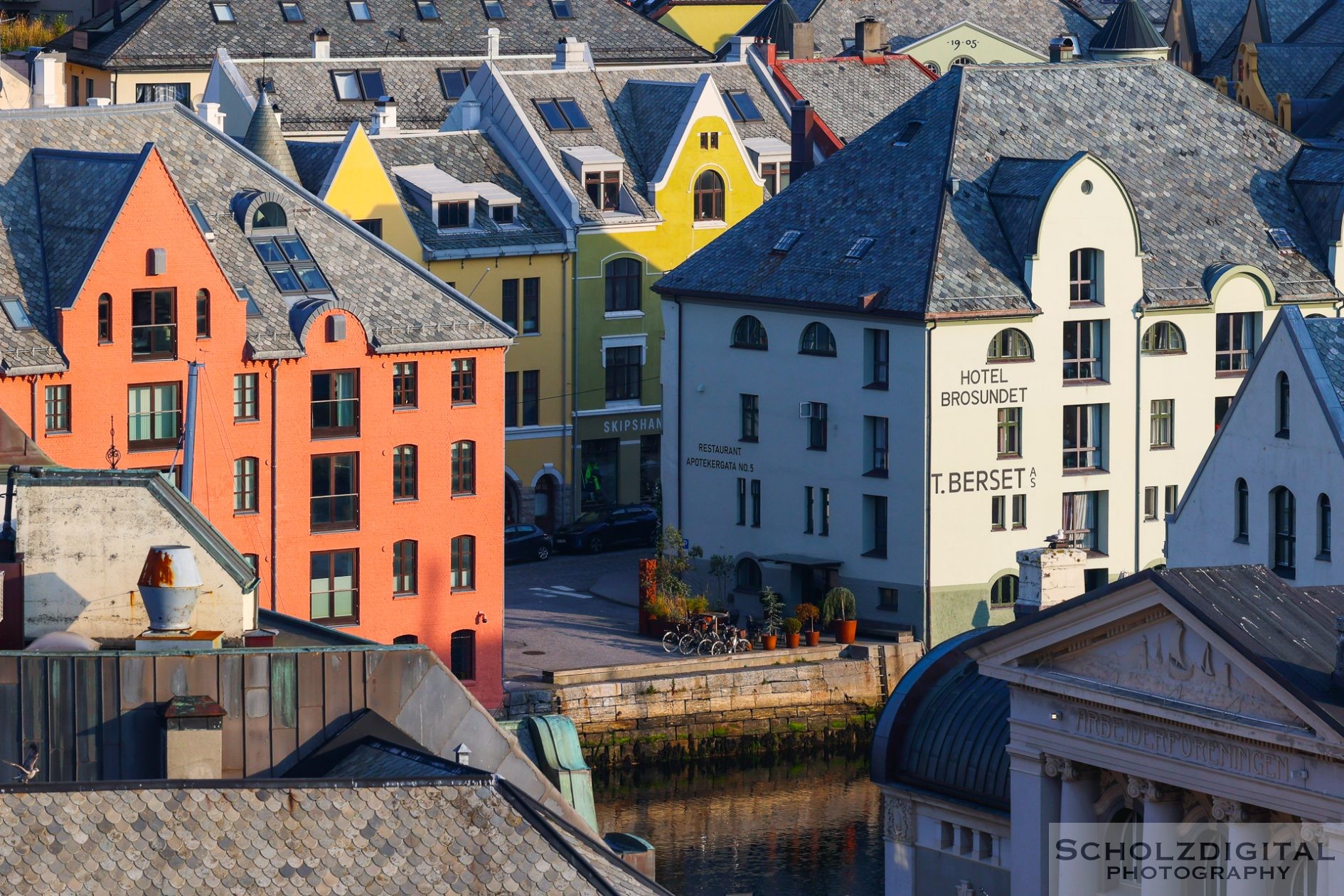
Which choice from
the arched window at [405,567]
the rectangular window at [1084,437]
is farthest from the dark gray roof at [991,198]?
the arched window at [405,567]

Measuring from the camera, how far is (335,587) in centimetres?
9738

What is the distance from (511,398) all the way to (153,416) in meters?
28.8

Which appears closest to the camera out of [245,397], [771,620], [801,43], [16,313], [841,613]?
[16,313]

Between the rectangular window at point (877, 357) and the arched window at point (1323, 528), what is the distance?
105ft

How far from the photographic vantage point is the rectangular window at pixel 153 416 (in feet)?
308

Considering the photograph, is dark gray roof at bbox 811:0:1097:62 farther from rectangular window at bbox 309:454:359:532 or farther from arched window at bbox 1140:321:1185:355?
rectangular window at bbox 309:454:359:532

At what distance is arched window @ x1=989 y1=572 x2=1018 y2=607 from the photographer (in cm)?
10750

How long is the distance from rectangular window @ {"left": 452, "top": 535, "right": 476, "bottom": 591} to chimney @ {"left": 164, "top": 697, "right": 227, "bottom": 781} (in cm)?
5194

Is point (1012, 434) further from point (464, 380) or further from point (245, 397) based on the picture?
point (245, 397)

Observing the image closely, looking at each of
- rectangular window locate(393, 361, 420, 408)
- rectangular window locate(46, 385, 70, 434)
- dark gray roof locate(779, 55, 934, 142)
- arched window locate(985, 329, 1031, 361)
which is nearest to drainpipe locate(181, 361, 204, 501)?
rectangular window locate(46, 385, 70, 434)

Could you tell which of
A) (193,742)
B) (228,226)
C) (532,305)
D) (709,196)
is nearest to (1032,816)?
(193,742)

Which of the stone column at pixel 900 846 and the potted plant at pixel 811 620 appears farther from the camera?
the potted plant at pixel 811 620

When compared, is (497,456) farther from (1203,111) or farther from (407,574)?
(1203,111)

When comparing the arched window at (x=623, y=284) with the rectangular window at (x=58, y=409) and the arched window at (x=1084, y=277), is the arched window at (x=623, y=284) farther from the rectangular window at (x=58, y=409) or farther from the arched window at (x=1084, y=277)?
the rectangular window at (x=58, y=409)
